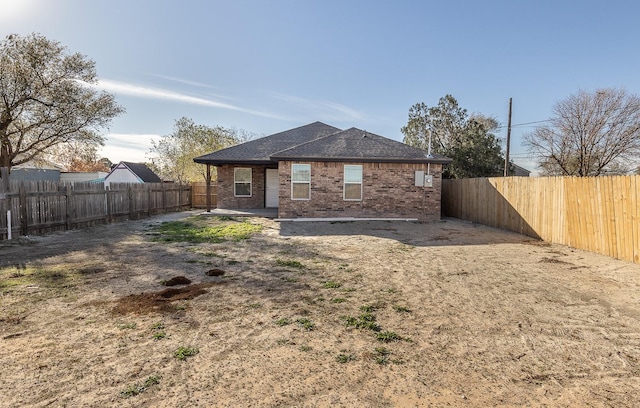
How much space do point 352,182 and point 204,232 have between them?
624 centimetres

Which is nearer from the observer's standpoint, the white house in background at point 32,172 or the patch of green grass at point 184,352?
the patch of green grass at point 184,352

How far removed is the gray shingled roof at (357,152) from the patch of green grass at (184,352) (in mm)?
10944

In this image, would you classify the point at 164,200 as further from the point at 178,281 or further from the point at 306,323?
the point at 306,323

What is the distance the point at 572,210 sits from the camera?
904 cm

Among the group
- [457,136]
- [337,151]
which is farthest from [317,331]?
[457,136]

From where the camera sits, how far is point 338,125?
23.2 metres

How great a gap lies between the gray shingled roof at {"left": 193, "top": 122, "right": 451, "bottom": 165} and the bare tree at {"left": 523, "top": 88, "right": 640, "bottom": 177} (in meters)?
15.5

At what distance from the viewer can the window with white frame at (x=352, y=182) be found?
14.3 m

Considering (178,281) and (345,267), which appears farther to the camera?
(345,267)

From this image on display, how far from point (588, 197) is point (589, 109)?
19.8m

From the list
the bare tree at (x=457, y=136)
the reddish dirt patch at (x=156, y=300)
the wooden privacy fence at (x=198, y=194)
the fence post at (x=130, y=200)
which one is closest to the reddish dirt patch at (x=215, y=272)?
the reddish dirt patch at (x=156, y=300)

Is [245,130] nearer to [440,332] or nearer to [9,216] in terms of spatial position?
[9,216]

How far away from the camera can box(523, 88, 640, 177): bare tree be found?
2212 centimetres

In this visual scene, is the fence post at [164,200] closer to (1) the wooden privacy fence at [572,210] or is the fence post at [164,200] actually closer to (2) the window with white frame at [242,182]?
(2) the window with white frame at [242,182]
